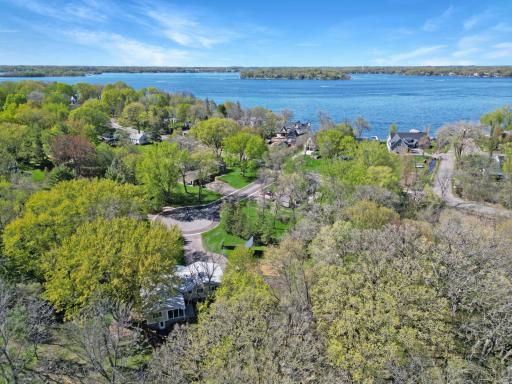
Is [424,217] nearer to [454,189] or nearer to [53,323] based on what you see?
[454,189]

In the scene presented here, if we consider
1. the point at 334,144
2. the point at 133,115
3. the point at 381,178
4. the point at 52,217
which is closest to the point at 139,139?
the point at 133,115

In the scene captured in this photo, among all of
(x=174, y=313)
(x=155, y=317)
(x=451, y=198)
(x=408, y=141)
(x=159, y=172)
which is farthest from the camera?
(x=408, y=141)

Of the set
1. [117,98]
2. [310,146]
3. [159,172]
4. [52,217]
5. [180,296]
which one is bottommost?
[180,296]

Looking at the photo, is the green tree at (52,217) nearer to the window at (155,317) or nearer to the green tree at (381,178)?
the window at (155,317)

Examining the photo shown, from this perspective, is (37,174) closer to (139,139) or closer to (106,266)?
(139,139)

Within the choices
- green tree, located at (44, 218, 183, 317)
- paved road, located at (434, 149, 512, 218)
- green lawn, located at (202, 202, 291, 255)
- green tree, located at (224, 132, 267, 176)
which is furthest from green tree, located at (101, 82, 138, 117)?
green tree, located at (44, 218, 183, 317)

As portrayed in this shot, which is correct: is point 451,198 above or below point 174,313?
above

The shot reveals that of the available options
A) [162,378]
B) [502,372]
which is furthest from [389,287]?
[162,378]

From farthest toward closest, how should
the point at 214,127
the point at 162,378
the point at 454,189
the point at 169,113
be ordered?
the point at 169,113, the point at 214,127, the point at 454,189, the point at 162,378
